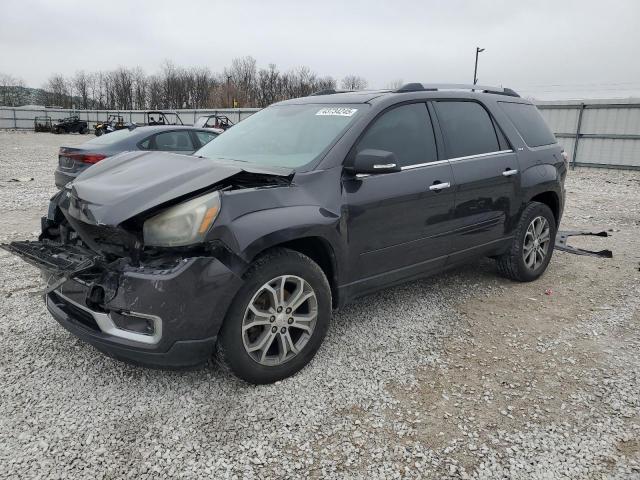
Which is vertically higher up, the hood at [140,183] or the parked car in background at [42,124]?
the parked car in background at [42,124]

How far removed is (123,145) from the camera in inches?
322

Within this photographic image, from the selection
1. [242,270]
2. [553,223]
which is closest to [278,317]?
[242,270]

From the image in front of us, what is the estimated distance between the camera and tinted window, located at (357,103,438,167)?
350 centimetres

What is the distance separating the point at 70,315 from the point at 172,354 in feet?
2.50

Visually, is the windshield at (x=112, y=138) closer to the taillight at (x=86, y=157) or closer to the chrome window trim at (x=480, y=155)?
the taillight at (x=86, y=157)

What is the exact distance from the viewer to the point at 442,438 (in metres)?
2.54

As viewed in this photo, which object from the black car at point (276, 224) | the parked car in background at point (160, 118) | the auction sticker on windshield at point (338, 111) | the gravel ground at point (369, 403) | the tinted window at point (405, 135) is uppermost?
the parked car in background at point (160, 118)

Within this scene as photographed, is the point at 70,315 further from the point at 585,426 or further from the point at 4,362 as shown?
the point at 585,426

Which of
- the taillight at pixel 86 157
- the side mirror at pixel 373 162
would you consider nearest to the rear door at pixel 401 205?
the side mirror at pixel 373 162

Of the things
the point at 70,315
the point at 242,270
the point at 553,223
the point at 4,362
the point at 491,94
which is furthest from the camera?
the point at 553,223

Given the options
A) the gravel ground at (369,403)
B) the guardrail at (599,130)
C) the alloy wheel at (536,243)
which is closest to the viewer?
the gravel ground at (369,403)

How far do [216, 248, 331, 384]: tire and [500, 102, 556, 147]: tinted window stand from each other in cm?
288

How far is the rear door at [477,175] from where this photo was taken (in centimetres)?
399

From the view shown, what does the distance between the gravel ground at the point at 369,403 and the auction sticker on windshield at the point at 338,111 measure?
5.24 ft
